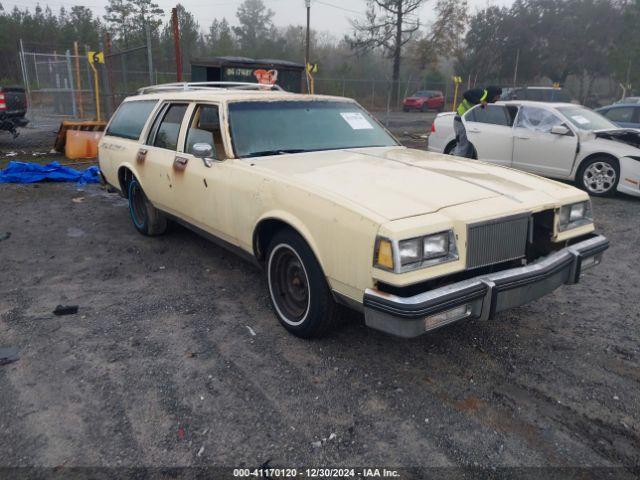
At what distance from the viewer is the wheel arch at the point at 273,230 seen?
3.05m

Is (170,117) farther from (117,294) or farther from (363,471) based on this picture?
(363,471)

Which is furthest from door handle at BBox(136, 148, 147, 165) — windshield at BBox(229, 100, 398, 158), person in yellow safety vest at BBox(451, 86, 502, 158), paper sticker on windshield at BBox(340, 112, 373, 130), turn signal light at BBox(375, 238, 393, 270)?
person in yellow safety vest at BBox(451, 86, 502, 158)

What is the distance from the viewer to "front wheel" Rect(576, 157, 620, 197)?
7.60 meters

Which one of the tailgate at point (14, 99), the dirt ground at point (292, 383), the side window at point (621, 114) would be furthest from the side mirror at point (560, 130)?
the tailgate at point (14, 99)

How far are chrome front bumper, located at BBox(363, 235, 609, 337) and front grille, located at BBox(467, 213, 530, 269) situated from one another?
0.30ft

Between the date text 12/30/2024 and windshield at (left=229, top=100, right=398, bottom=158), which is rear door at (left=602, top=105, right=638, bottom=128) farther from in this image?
the date text 12/30/2024

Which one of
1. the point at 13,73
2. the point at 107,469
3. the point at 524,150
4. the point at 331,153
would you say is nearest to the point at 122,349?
the point at 107,469

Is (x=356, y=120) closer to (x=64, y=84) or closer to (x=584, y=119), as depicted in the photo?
(x=584, y=119)

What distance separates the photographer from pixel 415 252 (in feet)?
8.68

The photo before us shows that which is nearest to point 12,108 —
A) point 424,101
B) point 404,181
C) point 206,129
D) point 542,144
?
point 206,129

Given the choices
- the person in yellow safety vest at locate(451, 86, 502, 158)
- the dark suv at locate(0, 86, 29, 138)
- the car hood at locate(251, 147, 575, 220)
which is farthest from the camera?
the dark suv at locate(0, 86, 29, 138)

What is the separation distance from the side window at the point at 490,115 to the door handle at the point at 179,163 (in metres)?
6.27

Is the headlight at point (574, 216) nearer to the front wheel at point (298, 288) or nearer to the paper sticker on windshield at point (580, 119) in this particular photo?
the front wheel at point (298, 288)

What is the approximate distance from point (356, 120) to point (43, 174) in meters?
6.59
